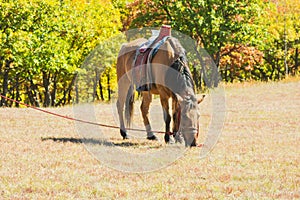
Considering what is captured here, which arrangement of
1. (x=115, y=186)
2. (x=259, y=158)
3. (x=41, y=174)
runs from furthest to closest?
1. (x=259, y=158)
2. (x=41, y=174)
3. (x=115, y=186)

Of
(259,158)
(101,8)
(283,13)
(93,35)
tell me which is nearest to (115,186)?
(259,158)

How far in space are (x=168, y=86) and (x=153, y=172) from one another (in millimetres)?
2700

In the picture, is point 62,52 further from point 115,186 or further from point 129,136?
point 115,186

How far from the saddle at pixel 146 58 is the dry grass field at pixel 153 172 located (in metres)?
1.33

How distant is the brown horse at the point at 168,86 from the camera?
31.6ft

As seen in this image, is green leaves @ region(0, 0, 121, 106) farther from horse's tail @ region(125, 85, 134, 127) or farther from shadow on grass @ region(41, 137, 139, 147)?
shadow on grass @ region(41, 137, 139, 147)

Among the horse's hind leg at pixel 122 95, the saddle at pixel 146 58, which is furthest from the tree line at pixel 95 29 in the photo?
the saddle at pixel 146 58

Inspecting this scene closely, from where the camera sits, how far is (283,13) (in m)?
49.3

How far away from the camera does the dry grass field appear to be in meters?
6.99

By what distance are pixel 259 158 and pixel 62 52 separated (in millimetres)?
28102

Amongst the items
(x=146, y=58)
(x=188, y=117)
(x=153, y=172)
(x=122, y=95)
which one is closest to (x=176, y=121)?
(x=188, y=117)

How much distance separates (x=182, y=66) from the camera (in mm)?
10406

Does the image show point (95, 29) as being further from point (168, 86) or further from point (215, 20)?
point (168, 86)

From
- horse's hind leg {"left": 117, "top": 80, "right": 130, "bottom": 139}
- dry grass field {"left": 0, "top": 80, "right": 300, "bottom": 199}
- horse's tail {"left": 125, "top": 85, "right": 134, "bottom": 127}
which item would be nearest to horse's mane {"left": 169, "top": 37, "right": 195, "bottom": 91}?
dry grass field {"left": 0, "top": 80, "right": 300, "bottom": 199}
